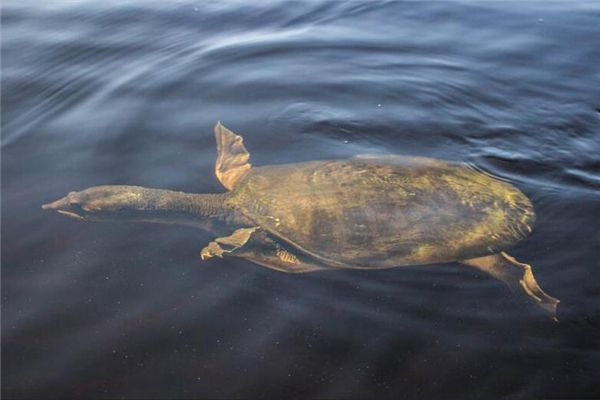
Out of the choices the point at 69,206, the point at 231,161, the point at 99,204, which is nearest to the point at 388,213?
the point at 231,161

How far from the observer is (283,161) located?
15.3 ft

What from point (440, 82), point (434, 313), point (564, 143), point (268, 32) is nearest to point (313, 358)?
point (434, 313)

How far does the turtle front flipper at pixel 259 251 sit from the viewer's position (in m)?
3.56

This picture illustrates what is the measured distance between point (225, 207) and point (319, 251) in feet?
3.23

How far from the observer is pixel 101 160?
4719 millimetres

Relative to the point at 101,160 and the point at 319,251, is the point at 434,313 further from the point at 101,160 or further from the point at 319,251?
the point at 101,160

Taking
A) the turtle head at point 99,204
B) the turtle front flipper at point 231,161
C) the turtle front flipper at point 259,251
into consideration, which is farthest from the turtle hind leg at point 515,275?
the turtle head at point 99,204

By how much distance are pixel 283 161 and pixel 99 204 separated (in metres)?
1.65

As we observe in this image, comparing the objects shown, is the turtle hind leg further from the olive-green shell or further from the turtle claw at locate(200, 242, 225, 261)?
the turtle claw at locate(200, 242, 225, 261)

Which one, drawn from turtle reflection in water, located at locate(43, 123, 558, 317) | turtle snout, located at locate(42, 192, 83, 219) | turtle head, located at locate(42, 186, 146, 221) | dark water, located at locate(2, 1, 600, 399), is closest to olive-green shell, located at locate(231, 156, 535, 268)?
turtle reflection in water, located at locate(43, 123, 558, 317)

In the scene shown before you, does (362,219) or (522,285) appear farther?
(362,219)

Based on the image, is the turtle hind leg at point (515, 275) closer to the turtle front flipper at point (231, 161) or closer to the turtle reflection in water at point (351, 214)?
the turtle reflection in water at point (351, 214)

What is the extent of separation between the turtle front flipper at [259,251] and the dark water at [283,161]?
99 mm

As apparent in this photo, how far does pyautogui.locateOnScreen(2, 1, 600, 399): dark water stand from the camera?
2.84m
